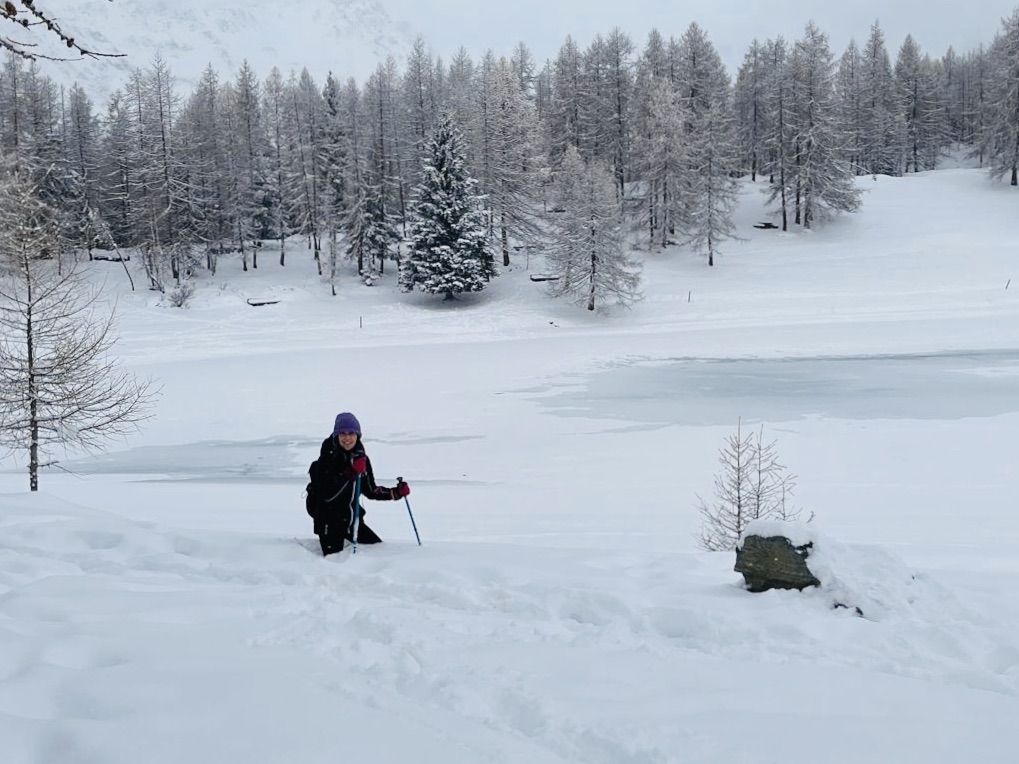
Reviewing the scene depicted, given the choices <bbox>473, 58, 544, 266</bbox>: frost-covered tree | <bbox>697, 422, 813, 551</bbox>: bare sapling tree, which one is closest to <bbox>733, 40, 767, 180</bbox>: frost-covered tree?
<bbox>473, 58, 544, 266</bbox>: frost-covered tree

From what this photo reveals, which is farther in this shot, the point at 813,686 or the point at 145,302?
the point at 145,302

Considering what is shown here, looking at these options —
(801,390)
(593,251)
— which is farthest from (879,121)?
(801,390)

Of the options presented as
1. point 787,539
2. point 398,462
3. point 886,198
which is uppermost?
point 886,198

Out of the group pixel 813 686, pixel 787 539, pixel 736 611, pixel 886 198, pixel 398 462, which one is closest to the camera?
pixel 813 686

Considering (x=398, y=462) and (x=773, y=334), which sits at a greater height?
(x=773, y=334)

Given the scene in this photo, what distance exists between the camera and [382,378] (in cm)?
2650

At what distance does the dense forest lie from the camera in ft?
144

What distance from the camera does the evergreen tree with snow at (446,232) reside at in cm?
4072

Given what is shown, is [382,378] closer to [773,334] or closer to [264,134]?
[773,334]

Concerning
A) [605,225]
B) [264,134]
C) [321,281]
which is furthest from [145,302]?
[605,225]

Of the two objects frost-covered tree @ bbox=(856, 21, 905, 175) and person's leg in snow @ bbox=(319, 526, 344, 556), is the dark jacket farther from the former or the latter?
frost-covered tree @ bbox=(856, 21, 905, 175)

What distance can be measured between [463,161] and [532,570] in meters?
39.8

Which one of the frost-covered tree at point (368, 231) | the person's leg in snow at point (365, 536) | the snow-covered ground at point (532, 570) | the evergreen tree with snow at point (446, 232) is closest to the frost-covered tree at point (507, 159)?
the evergreen tree with snow at point (446, 232)

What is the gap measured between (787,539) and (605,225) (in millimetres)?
35205
